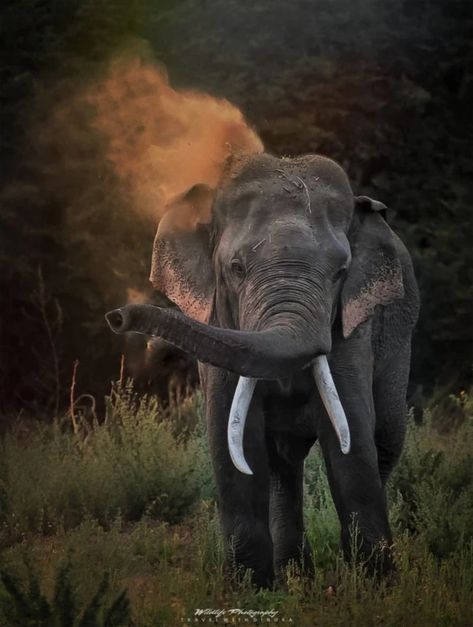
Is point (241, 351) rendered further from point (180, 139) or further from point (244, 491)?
point (180, 139)

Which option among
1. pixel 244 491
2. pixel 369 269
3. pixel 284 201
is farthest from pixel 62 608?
pixel 369 269

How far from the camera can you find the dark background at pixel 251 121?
16203 millimetres

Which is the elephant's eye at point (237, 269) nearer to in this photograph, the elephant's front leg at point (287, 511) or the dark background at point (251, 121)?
the elephant's front leg at point (287, 511)

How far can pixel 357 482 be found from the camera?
779cm

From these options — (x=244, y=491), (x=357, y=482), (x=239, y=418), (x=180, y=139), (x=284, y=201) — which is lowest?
(x=244, y=491)

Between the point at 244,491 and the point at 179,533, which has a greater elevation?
the point at 244,491

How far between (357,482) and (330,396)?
54 centimetres

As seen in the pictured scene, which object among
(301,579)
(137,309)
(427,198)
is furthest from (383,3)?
(137,309)

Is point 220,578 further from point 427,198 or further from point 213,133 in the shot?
point 427,198

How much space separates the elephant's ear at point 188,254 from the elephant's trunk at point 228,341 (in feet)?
3.75

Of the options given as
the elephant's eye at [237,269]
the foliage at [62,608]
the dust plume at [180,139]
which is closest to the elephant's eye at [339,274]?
the elephant's eye at [237,269]

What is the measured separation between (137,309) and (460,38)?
11.0m

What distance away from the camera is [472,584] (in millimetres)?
7598

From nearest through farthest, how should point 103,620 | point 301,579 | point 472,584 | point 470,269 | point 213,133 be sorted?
point 103,620, point 472,584, point 301,579, point 213,133, point 470,269
